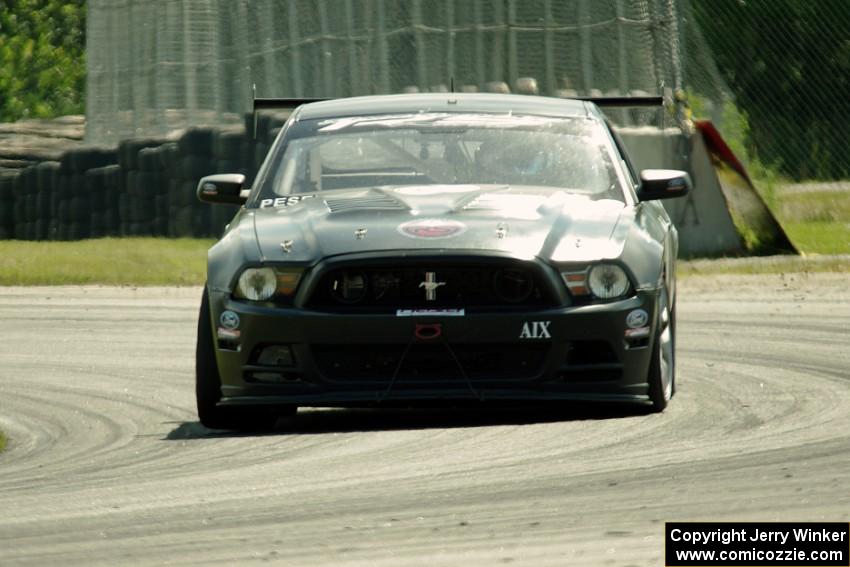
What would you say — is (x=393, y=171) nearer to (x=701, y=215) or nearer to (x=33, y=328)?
(x=33, y=328)

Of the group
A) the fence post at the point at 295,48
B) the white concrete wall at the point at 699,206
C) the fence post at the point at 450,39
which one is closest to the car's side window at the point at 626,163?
the white concrete wall at the point at 699,206

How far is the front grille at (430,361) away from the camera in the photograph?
288 inches

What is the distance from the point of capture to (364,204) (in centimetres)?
793

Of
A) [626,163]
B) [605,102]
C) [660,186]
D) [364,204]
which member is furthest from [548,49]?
[364,204]

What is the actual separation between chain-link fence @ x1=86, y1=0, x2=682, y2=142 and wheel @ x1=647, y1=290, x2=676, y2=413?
11.9m

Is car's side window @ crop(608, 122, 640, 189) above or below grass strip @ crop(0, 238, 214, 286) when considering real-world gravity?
above

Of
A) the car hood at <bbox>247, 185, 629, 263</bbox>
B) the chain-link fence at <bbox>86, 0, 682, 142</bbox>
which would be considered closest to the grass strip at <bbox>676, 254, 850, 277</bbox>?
the chain-link fence at <bbox>86, 0, 682, 142</bbox>

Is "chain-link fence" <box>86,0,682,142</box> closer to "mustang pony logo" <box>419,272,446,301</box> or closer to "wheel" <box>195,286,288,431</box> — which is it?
"wheel" <box>195,286,288,431</box>

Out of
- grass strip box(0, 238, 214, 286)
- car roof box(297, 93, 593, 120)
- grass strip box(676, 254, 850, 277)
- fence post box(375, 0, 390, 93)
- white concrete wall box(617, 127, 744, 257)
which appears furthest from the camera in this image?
fence post box(375, 0, 390, 93)

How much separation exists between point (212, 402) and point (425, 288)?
3.37 ft

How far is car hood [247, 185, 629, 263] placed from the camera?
291 inches

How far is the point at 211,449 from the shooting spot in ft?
23.7

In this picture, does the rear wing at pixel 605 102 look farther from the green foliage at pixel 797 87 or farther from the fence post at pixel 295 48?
the fence post at pixel 295 48

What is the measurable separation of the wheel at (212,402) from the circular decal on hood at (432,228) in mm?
833
